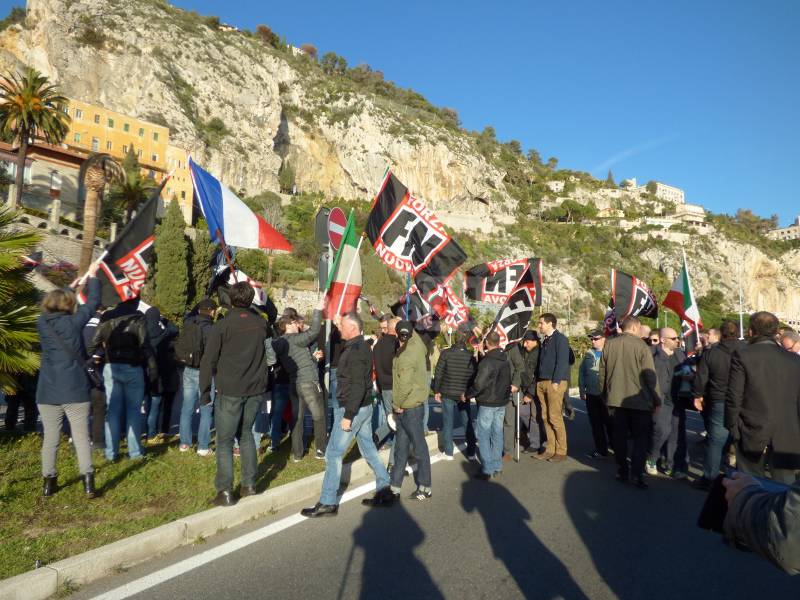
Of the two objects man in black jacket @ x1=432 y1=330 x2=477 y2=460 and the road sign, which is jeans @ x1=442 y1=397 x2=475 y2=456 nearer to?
man in black jacket @ x1=432 y1=330 x2=477 y2=460

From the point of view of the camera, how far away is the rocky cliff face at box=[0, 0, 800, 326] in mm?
71250

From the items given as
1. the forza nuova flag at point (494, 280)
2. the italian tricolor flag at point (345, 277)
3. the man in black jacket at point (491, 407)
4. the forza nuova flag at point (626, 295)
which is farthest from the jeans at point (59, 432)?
the forza nuova flag at point (626, 295)

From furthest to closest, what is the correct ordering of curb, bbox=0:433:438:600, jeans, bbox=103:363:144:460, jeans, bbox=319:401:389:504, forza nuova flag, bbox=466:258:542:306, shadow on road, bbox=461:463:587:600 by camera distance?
1. forza nuova flag, bbox=466:258:542:306
2. jeans, bbox=103:363:144:460
3. jeans, bbox=319:401:389:504
4. shadow on road, bbox=461:463:587:600
5. curb, bbox=0:433:438:600

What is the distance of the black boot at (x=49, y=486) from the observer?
17.4 feet

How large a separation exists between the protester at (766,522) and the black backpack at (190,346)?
21.8 ft

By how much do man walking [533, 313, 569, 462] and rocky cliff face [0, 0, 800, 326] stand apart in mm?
70009

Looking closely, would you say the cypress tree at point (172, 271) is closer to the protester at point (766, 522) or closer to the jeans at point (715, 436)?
the jeans at point (715, 436)

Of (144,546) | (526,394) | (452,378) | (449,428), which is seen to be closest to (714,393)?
(526,394)

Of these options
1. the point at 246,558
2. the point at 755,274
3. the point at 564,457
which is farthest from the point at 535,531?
A: the point at 755,274

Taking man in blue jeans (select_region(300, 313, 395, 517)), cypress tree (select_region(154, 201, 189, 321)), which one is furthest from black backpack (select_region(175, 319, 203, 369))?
cypress tree (select_region(154, 201, 189, 321))

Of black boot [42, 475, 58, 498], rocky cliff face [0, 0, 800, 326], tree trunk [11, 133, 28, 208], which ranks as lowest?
black boot [42, 475, 58, 498]

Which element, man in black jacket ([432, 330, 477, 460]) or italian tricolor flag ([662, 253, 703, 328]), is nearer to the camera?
man in black jacket ([432, 330, 477, 460])

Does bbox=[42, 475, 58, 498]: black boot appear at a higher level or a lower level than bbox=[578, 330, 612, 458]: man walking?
lower

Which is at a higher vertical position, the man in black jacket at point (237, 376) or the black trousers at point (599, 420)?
the man in black jacket at point (237, 376)
